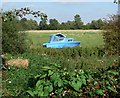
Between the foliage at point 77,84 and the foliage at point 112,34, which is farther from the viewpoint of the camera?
the foliage at point 112,34

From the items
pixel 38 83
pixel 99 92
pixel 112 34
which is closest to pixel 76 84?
pixel 99 92

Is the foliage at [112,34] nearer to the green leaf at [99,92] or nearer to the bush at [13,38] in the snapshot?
the bush at [13,38]

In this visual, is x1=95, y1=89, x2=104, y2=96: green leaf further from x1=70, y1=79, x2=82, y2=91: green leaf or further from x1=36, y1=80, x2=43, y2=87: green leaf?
x1=36, y1=80, x2=43, y2=87: green leaf

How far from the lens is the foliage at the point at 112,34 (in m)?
13.9

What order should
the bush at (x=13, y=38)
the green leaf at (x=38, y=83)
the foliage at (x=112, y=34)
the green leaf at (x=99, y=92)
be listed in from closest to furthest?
the green leaf at (x=99, y=92) < the green leaf at (x=38, y=83) < the bush at (x=13, y=38) < the foliage at (x=112, y=34)

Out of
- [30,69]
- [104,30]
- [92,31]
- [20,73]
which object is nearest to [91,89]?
[20,73]

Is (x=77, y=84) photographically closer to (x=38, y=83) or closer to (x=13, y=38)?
(x=38, y=83)

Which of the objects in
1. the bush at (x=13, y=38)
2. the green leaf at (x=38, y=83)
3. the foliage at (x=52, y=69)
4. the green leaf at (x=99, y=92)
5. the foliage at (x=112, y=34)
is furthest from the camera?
the foliage at (x=112, y=34)

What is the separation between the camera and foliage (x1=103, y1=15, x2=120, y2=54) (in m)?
13.9

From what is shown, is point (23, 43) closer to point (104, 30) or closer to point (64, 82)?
point (104, 30)

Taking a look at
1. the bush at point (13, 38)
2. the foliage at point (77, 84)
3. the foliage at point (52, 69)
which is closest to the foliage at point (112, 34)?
the foliage at point (52, 69)

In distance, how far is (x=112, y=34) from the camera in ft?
45.8

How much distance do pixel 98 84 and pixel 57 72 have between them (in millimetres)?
602

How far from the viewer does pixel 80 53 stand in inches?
561
